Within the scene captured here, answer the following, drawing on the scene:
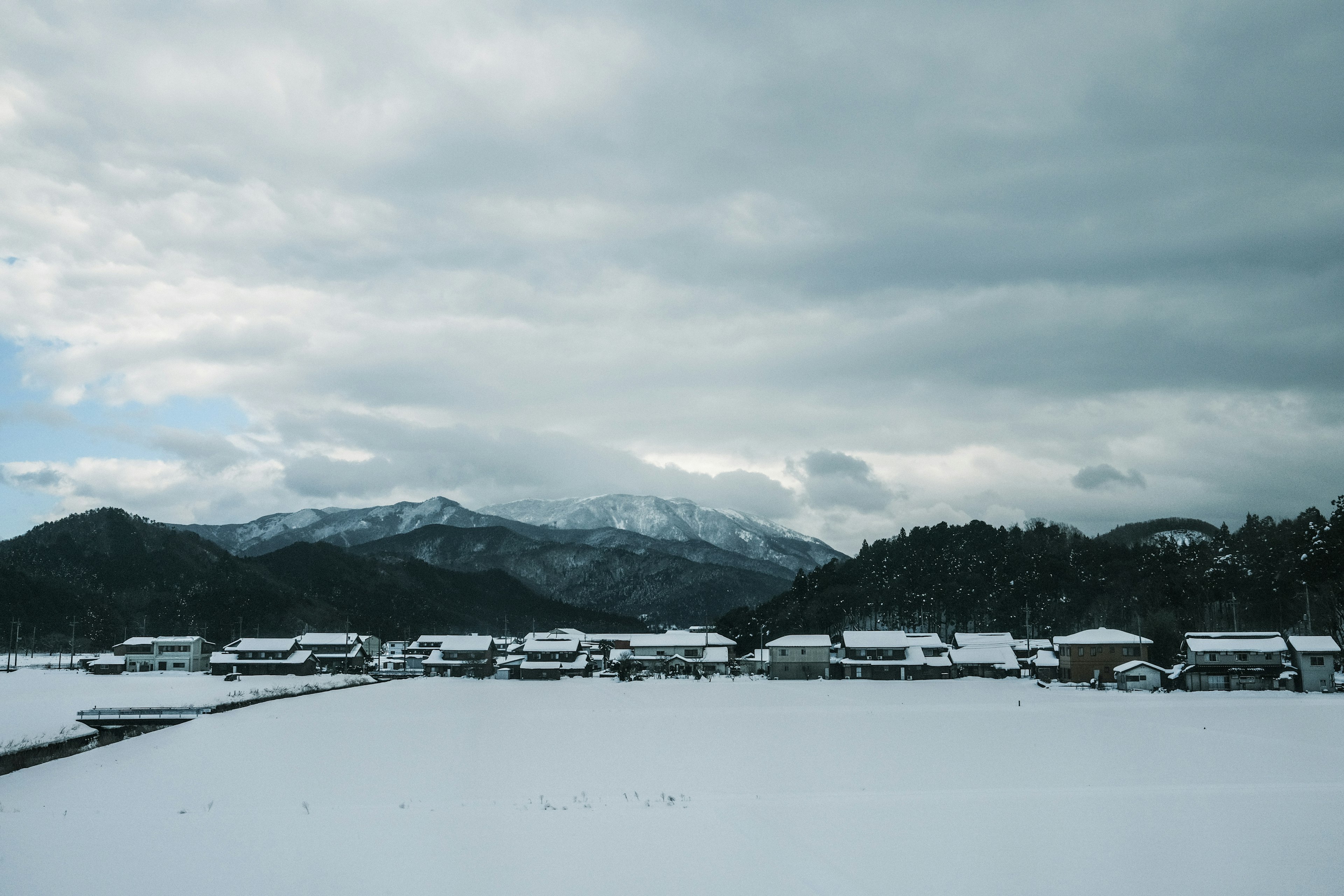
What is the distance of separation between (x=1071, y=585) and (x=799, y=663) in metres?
36.9

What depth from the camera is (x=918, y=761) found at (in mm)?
23359

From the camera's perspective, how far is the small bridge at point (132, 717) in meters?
35.2

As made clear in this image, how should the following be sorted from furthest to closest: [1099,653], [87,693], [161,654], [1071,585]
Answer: [1071,585], [161,654], [1099,653], [87,693]

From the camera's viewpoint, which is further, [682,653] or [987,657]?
[682,653]

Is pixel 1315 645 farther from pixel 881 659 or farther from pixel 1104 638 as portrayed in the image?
pixel 881 659

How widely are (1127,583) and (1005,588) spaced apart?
11.8 metres

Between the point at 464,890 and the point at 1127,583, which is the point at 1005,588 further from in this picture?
the point at 464,890

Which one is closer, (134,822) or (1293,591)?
(134,822)

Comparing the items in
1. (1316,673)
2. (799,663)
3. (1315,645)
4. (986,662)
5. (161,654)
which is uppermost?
(1315,645)


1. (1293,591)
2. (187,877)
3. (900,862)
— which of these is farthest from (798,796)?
(1293,591)

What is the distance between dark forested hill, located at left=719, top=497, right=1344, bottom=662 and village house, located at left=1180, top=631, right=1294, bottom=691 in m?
7.30

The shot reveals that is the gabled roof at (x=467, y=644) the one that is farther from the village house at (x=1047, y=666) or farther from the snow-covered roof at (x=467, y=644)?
the village house at (x=1047, y=666)

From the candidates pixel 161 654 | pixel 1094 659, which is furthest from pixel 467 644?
pixel 1094 659

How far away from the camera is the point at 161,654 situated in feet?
249
